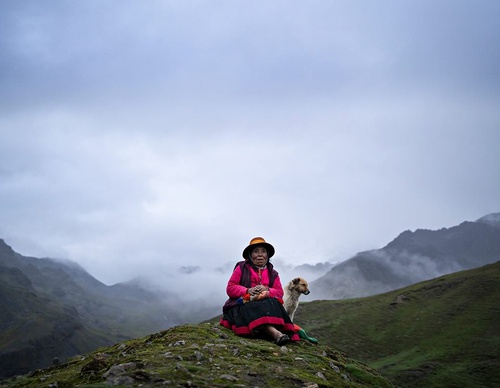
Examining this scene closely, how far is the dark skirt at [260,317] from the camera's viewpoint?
1138 cm

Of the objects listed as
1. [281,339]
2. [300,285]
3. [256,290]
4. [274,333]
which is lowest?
[281,339]

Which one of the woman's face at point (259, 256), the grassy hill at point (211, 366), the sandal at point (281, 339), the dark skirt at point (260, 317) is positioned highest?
the woman's face at point (259, 256)

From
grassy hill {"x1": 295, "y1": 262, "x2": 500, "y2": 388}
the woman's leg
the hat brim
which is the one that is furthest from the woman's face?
grassy hill {"x1": 295, "y1": 262, "x2": 500, "y2": 388}

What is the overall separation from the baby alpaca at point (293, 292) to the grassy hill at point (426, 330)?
29165 millimetres

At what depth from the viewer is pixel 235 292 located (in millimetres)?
12258

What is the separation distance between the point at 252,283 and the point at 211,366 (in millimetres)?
5003

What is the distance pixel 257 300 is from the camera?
1176cm

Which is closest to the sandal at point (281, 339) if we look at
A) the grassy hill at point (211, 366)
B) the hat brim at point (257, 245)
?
the grassy hill at point (211, 366)

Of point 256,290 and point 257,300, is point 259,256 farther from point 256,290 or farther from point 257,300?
point 257,300

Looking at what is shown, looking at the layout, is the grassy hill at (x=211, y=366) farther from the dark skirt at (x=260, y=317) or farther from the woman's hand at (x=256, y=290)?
the woman's hand at (x=256, y=290)

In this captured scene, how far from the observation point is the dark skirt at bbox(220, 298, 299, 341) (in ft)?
37.3

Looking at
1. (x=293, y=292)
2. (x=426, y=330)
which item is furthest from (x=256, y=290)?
(x=426, y=330)

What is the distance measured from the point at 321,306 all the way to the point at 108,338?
537ft

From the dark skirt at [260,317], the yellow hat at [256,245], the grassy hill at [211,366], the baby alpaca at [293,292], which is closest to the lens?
the grassy hill at [211,366]
